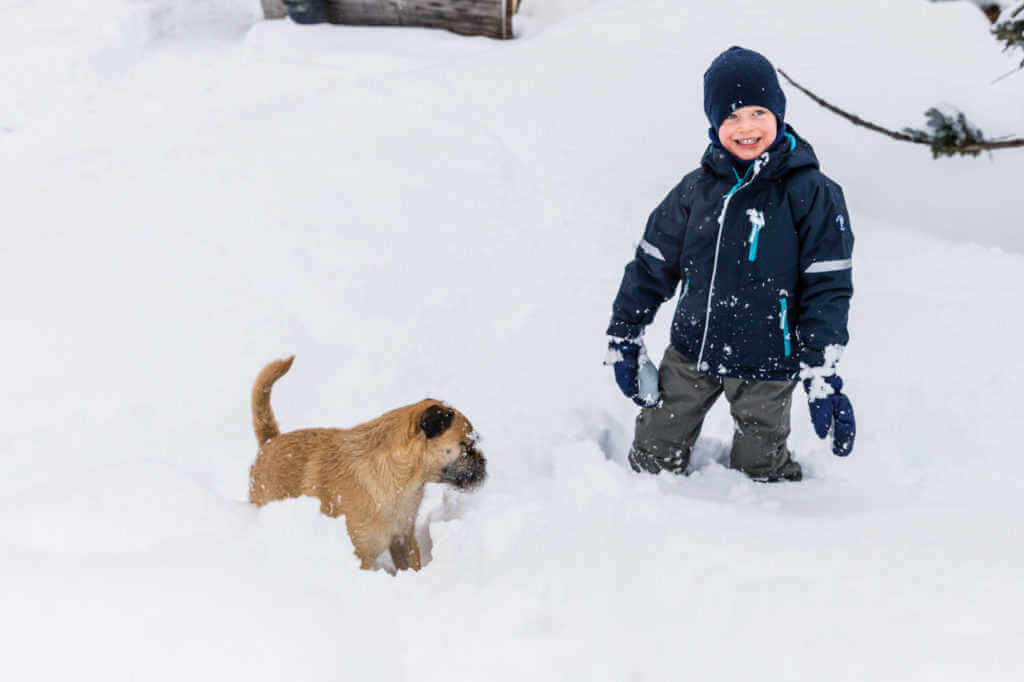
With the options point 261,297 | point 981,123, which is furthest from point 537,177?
point 981,123

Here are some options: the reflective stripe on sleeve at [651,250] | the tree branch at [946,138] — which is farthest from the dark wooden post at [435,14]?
the tree branch at [946,138]

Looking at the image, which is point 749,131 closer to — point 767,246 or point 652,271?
point 767,246

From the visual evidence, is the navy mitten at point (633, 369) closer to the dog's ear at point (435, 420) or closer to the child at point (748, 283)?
the child at point (748, 283)

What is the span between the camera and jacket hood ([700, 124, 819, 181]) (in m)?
2.06

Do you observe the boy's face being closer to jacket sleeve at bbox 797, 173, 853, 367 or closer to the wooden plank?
jacket sleeve at bbox 797, 173, 853, 367

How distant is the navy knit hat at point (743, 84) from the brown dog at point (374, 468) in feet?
4.10

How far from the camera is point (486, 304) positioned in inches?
143

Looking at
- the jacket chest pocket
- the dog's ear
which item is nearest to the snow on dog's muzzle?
the dog's ear

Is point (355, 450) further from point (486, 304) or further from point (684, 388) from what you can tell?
point (486, 304)

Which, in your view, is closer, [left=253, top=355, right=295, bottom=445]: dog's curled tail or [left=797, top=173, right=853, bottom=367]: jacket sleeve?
[left=797, top=173, right=853, bottom=367]: jacket sleeve

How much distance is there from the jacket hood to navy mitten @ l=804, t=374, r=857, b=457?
676 millimetres

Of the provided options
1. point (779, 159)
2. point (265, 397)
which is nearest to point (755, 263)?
point (779, 159)

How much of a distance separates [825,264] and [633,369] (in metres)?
0.74

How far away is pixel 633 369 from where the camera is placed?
250 cm
